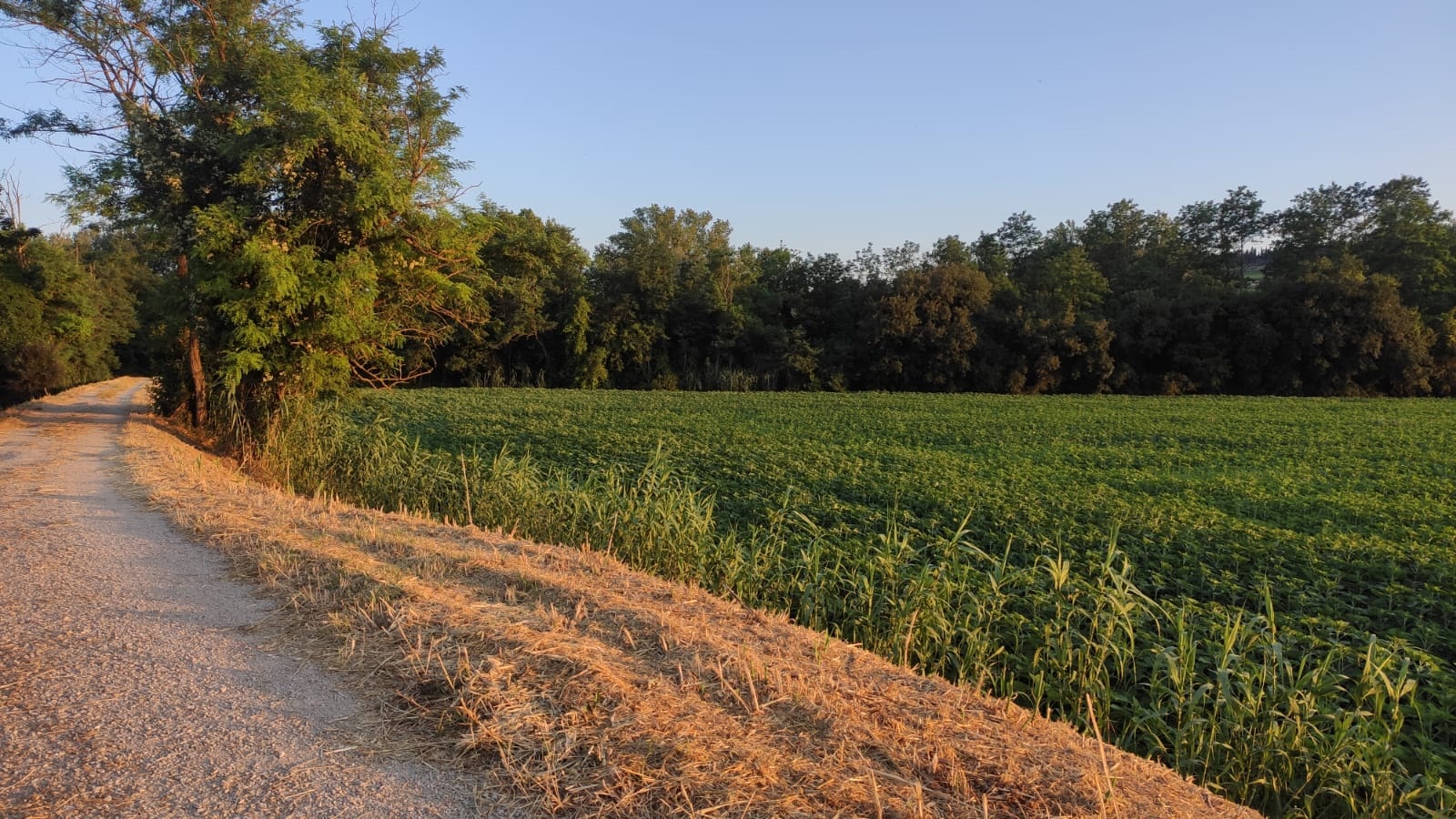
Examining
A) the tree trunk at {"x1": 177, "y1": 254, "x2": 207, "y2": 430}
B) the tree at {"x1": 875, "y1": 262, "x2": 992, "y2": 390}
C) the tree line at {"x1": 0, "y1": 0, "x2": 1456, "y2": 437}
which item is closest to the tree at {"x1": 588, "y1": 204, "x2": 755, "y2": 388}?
the tree line at {"x1": 0, "y1": 0, "x2": 1456, "y2": 437}

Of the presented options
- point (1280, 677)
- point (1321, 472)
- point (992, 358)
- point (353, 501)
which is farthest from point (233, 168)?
point (992, 358)

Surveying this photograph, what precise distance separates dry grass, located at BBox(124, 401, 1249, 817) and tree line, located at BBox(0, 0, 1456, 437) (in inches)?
331

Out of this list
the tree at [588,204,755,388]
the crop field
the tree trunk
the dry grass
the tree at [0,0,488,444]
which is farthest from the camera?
the tree at [588,204,755,388]

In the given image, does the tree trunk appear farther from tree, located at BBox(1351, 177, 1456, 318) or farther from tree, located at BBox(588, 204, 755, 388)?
tree, located at BBox(1351, 177, 1456, 318)

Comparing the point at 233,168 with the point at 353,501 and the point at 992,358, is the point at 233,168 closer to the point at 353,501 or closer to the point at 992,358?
the point at 353,501

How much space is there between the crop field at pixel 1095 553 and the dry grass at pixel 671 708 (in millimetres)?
1173

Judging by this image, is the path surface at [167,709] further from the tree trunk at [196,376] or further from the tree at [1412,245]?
the tree at [1412,245]

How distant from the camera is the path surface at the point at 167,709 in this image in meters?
2.39

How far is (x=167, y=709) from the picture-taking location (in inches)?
116

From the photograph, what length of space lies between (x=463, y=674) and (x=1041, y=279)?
49.7 metres

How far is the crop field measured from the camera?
14.3 feet

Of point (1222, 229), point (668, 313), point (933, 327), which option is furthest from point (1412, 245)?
point (668, 313)

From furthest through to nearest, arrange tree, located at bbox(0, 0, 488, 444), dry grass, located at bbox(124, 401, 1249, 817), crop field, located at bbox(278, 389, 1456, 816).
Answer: tree, located at bbox(0, 0, 488, 444) < crop field, located at bbox(278, 389, 1456, 816) < dry grass, located at bbox(124, 401, 1249, 817)

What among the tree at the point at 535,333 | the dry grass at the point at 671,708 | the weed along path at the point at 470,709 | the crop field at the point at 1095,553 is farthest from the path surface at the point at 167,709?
the tree at the point at 535,333
